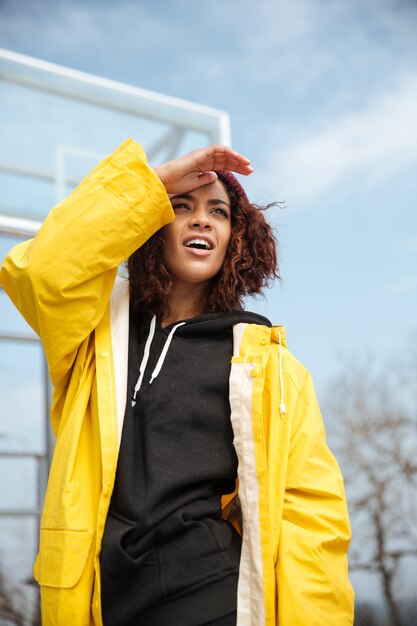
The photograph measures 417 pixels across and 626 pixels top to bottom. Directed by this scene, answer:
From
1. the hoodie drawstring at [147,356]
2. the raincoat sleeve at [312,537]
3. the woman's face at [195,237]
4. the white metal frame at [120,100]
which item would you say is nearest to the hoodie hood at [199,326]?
the hoodie drawstring at [147,356]

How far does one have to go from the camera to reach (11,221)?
12.3ft

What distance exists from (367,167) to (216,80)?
9.44ft

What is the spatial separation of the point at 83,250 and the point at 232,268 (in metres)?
0.42

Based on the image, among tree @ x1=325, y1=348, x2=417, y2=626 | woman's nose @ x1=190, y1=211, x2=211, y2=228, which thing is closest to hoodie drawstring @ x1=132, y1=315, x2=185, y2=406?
woman's nose @ x1=190, y1=211, x2=211, y2=228

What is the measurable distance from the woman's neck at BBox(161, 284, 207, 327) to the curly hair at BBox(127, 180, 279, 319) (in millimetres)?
15

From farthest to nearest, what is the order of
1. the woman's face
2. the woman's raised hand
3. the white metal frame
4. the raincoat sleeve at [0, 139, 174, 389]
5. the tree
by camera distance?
the tree → the white metal frame → the woman's face → the woman's raised hand → the raincoat sleeve at [0, 139, 174, 389]

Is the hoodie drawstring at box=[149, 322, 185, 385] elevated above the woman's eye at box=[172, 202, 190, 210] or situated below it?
below

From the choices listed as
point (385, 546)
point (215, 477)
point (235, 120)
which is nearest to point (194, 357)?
point (215, 477)

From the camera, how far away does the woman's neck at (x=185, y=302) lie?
64.4 inches

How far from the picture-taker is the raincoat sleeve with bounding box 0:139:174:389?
1350 mm

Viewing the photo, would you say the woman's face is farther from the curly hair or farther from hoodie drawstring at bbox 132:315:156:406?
hoodie drawstring at bbox 132:315:156:406

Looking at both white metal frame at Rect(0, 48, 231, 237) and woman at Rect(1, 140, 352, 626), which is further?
white metal frame at Rect(0, 48, 231, 237)

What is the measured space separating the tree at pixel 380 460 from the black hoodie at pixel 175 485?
551 cm

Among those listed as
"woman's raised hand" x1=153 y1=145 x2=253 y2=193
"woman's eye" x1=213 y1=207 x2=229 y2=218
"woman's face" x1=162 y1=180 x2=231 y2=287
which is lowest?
"woman's face" x1=162 y1=180 x2=231 y2=287
